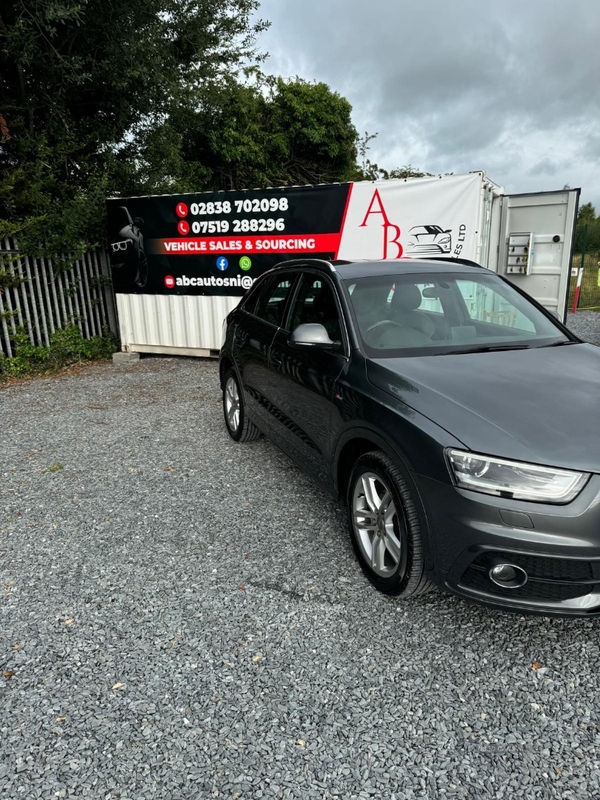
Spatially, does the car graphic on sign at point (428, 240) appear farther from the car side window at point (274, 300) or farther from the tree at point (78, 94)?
the tree at point (78, 94)

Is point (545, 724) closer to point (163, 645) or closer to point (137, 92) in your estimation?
point (163, 645)

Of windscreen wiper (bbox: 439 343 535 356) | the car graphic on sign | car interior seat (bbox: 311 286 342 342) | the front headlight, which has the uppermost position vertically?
the car graphic on sign

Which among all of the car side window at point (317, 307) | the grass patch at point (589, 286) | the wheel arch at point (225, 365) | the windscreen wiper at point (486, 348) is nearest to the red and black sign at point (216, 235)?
the wheel arch at point (225, 365)

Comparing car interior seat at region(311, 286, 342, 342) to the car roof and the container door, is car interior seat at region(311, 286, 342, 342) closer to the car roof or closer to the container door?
the car roof

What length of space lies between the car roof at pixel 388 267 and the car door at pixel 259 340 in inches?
15.2

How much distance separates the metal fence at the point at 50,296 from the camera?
8.70 metres

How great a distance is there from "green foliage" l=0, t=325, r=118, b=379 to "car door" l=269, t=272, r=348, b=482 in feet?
20.5

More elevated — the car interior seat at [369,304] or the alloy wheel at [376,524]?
the car interior seat at [369,304]

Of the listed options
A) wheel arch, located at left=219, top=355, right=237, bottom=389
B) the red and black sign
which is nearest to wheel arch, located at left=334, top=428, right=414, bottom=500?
wheel arch, located at left=219, top=355, right=237, bottom=389

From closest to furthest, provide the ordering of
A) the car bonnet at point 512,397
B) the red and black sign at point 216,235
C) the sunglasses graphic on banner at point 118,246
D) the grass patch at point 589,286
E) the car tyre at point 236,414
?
the car bonnet at point 512,397, the car tyre at point 236,414, the red and black sign at point 216,235, the sunglasses graphic on banner at point 118,246, the grass patch at point 589,286

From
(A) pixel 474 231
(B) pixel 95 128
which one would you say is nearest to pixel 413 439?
(A) pixel 474 231

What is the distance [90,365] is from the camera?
971cm

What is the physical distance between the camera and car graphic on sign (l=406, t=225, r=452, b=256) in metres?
7.39

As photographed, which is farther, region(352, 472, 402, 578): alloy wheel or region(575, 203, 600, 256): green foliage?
region(575, 203, 600, 256): green foliage
